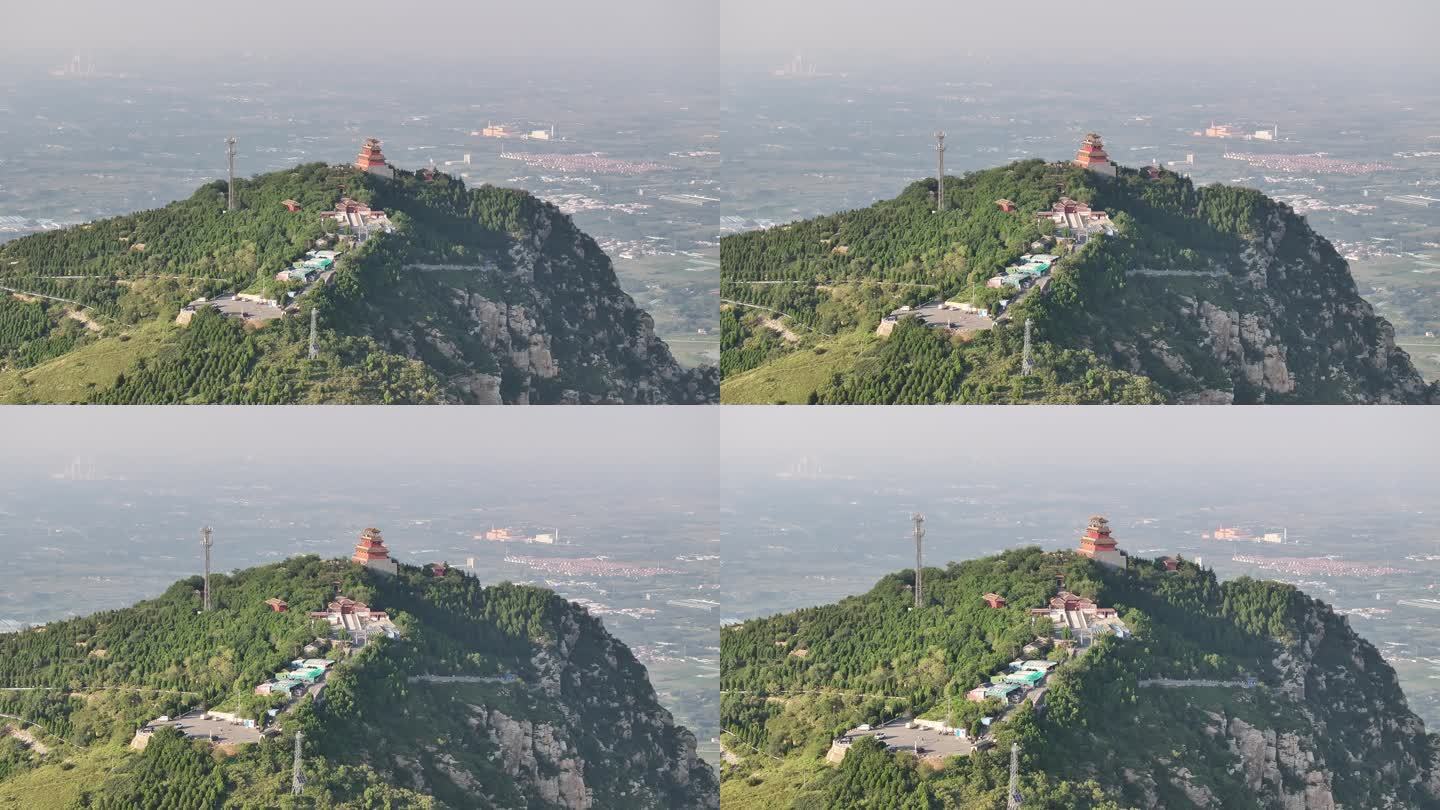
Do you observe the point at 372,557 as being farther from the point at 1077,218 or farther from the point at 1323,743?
the point at 1323,743

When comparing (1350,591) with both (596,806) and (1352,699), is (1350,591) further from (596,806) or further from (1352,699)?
(596,806)

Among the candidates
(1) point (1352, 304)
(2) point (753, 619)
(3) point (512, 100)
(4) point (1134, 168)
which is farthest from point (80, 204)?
(1) point (1352, 304)

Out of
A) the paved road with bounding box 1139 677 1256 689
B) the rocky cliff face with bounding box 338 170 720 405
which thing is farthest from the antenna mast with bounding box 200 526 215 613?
the paved road with bounding box 1139 677 1256 689

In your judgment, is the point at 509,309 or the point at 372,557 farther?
the point at 509,309

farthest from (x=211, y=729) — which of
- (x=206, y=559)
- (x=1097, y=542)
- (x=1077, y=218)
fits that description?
(x=1077, y=218)

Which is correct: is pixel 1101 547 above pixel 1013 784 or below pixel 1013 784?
above

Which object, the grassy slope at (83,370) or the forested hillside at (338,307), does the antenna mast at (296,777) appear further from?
the grassy slope at (83,370)

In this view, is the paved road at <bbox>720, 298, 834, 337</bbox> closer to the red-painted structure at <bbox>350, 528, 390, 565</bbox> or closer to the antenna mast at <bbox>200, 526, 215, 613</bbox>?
the red-painted structure at <bbox>350, 528, 390, 565</bbox>
